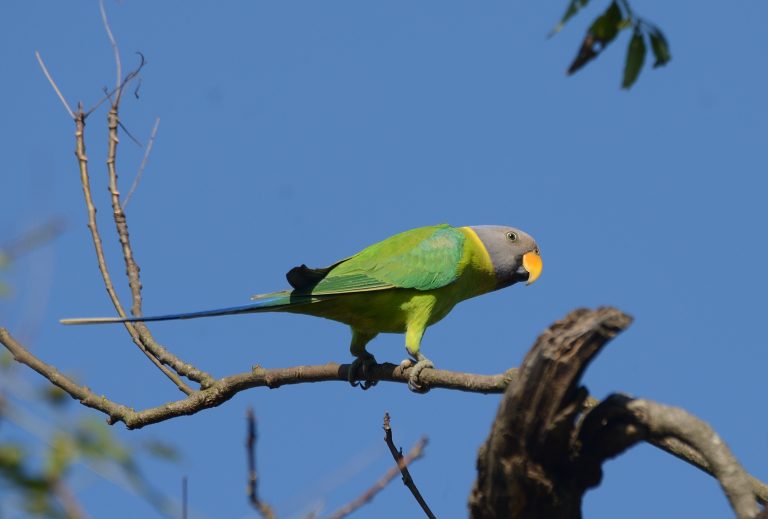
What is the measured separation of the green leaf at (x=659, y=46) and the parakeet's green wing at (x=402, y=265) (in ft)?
11.2

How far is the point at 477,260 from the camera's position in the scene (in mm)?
7328

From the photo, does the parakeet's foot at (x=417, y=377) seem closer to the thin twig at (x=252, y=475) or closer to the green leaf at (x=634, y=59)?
the green leaf at (x=634, y=59)

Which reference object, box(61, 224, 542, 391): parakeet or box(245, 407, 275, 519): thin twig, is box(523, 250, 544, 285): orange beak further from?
box(245, 407, 275, 519): thin twig

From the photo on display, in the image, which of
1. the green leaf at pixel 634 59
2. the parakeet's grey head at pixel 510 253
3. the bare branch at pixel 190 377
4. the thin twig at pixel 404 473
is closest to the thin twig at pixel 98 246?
the bare branch at pixel 190 377

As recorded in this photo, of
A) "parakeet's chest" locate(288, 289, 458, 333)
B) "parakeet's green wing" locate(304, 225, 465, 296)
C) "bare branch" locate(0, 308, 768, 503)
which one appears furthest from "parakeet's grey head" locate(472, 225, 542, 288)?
"bare branch" locate(0, 308, 768, 503)

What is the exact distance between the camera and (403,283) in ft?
22.0

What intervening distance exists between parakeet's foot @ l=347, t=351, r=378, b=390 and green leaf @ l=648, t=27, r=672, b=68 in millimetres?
3604

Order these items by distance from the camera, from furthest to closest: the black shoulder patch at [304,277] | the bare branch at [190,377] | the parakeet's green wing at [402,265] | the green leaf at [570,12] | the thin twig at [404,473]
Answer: the parakeet's green wing at [402,265]
the black shoulder patch at [304,277]
the bare branch at [190,377]
the thin twig at [404,473]
the green leaf at [570,12]

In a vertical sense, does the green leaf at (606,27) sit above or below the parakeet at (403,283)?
below

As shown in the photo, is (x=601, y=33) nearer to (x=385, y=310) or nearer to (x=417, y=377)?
(x=417, y=377)

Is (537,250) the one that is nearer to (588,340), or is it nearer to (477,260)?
(477,260)

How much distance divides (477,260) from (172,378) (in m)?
2.60

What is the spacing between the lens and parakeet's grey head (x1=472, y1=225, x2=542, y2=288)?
756cm

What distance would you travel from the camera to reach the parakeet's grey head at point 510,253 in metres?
7.56
